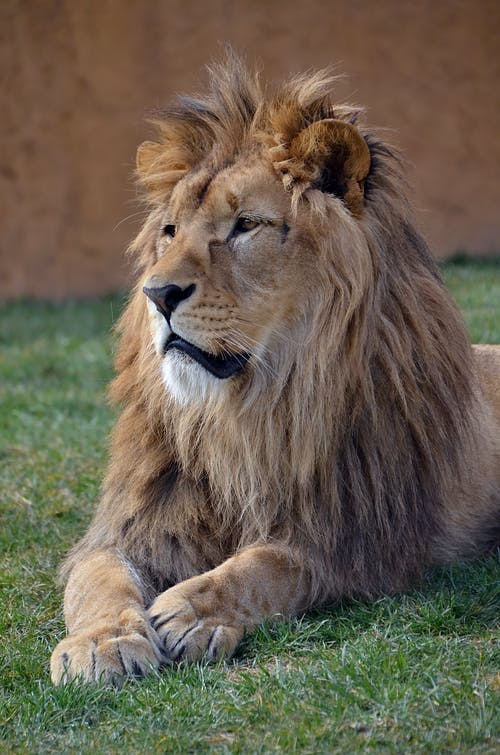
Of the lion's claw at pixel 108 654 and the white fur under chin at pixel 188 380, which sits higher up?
the white fur under chin at pixel 188 380

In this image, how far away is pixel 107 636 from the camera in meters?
2.86

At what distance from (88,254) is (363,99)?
2.52m

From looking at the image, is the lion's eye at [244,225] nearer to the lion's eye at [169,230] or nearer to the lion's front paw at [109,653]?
the lion's eye at [169,230]

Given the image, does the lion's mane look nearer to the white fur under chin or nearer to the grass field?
the white fur under chin

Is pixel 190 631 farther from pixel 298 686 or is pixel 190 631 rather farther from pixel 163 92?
pixel 163 92

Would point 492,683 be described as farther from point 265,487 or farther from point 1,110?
point 1,110

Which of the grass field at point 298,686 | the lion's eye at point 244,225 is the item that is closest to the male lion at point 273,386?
the lion's eye at point 244,225

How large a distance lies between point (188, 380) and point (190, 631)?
620 mm

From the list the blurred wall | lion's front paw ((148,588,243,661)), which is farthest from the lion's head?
the blurred wall

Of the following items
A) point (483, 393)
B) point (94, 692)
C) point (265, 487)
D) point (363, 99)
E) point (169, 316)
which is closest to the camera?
A: point (94, 692)

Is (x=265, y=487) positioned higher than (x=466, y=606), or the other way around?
(x=265, y=487)

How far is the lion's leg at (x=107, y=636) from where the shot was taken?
280 cm

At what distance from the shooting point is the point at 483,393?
12.9ft

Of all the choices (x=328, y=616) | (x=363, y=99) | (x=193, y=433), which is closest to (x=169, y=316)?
(x=193, y=433)
